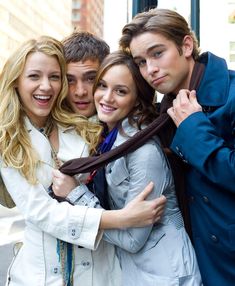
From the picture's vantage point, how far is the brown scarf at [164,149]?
4.81 feet

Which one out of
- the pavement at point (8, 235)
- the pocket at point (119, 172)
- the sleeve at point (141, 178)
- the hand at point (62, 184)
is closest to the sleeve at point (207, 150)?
the sleeve at point (141, 178)

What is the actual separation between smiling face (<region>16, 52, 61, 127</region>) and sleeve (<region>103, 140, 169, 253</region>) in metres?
0.46

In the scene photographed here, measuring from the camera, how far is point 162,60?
4.95 ft

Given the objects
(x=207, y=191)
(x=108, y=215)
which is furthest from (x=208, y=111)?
(x=108, y=215)

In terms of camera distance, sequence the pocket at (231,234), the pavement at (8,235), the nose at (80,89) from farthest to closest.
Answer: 1. the pavement at (8,235)
2. the nose at (80,89)
3. the pocket at (231,234)

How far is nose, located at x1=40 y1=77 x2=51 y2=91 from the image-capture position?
1663mm

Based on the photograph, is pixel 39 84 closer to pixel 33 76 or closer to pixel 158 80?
pixel 33 76

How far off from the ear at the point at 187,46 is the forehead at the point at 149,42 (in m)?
0.07

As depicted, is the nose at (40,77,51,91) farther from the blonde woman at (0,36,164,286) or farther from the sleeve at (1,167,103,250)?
the sleeve at (1,167,103,250)

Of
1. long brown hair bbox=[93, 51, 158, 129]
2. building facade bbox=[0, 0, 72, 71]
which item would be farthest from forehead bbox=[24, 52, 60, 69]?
building facade bbox=[0, 0, 72, 71]

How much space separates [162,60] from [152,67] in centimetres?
5

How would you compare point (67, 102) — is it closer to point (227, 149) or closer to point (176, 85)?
point (176, 85)

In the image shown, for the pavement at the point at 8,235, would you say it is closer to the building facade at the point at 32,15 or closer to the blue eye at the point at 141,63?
the blue eye at the point at 141,63

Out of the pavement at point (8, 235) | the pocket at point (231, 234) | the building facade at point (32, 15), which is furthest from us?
the building facade at point (32, 15)
